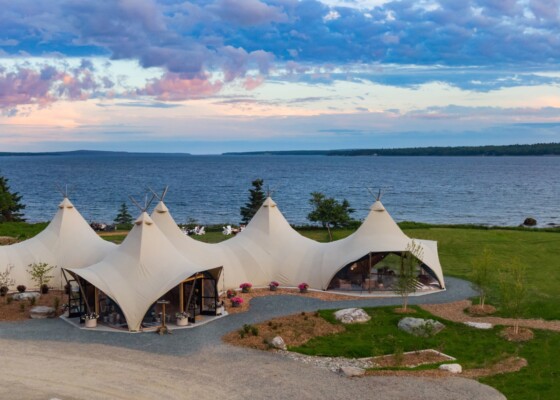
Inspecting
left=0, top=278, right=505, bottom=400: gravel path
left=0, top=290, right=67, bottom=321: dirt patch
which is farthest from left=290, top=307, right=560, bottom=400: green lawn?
left=0, top=290, right=67, bottom=321: dirt patch

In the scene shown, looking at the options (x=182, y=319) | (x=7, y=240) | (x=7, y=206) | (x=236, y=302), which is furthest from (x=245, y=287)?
(x=7, y=206)

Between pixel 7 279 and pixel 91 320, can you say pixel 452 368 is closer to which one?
pixel 91 320

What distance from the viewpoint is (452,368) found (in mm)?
20797

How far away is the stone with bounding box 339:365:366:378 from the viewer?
20.4m

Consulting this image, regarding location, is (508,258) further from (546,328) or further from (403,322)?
(403,322)

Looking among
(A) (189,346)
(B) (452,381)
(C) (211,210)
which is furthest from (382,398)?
(C) (211,210)

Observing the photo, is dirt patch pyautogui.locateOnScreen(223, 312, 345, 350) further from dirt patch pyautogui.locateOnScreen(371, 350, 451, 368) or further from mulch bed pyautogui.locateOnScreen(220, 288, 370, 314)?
mulch bed pyautogui.locateOnScreen(220, 288, 370, 314)

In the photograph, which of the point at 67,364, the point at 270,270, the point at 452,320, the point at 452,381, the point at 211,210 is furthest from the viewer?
the point at 211,210

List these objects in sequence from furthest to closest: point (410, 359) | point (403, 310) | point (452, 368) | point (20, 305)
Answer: point (20, 305) < point (403, 310) < point (410, 359) < point (452, 368)

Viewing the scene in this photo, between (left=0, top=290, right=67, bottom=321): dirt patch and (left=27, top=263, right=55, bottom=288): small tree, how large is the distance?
773 millimetres

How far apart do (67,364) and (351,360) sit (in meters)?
10.4

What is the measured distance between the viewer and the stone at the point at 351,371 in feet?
66.9

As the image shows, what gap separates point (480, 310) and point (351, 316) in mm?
6944

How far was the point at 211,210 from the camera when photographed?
334ft
